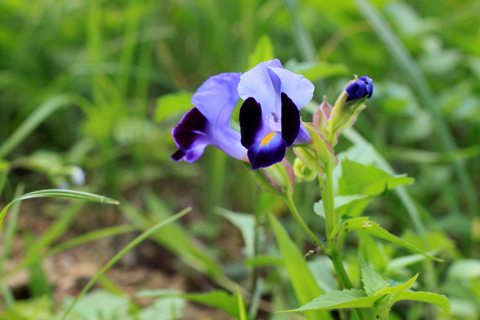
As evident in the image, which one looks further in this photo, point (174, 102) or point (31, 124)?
point (31, 124)

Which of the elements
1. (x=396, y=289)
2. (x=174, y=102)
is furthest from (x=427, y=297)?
(x=174, y=102)

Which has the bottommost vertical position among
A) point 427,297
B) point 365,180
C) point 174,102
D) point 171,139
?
point 427,297

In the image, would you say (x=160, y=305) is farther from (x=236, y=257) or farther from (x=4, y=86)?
(x=4, y=86)

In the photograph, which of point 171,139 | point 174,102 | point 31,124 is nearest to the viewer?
point 174,102

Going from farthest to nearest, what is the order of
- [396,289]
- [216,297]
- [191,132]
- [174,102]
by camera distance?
[174,102] → [216,297] → [191,132] → [396,289]

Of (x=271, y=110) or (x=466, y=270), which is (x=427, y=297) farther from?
(x=466, y=270)

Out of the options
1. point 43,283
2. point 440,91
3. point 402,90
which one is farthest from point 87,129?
point 440,91
